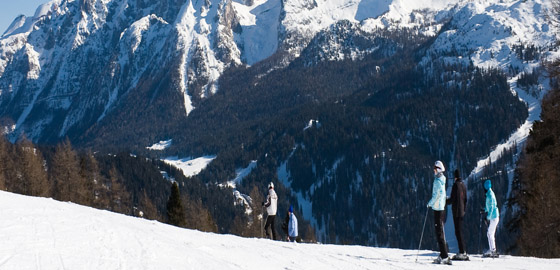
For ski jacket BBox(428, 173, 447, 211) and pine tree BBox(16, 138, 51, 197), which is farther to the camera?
pine tree BBox(16, 138, 51, 197)

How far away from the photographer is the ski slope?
14.2 m

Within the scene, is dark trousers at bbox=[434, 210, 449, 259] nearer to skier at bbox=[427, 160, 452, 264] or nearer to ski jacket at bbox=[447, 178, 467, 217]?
skier at bbox=[427, 160, 452, 264]

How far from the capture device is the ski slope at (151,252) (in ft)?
46.5

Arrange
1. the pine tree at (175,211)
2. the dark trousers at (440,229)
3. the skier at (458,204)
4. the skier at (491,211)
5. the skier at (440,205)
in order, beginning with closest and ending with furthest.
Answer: the skier at (440,205)
the dark trousers at (440,229)
the skier at (458,204)
the skier at (491,211)
the pine tree at (175,211)

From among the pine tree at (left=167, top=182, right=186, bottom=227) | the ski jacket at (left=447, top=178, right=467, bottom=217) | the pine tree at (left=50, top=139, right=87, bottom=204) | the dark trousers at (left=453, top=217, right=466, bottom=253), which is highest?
the ski jacket at (left=447, top=178, right=467, bottom=217)

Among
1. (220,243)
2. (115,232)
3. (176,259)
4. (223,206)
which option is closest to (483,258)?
(220,243)

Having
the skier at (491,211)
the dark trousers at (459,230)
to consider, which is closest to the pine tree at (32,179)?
the skier at (491,211)

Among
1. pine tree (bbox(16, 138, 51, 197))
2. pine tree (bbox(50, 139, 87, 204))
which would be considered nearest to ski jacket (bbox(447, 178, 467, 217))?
pine tree (bbox(50, 139, 87, 204))

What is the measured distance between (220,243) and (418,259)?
23.1 feet

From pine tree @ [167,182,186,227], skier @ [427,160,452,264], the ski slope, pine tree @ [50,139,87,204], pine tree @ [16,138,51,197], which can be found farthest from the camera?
pine tree @ [16,138,51,197]

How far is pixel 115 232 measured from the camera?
1847 centimetres

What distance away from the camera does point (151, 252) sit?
15.6 meters

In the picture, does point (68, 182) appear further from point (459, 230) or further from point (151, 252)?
point (459, 230)

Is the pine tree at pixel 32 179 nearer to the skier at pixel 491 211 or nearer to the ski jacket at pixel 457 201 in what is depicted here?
the skier at pixel 491 211
